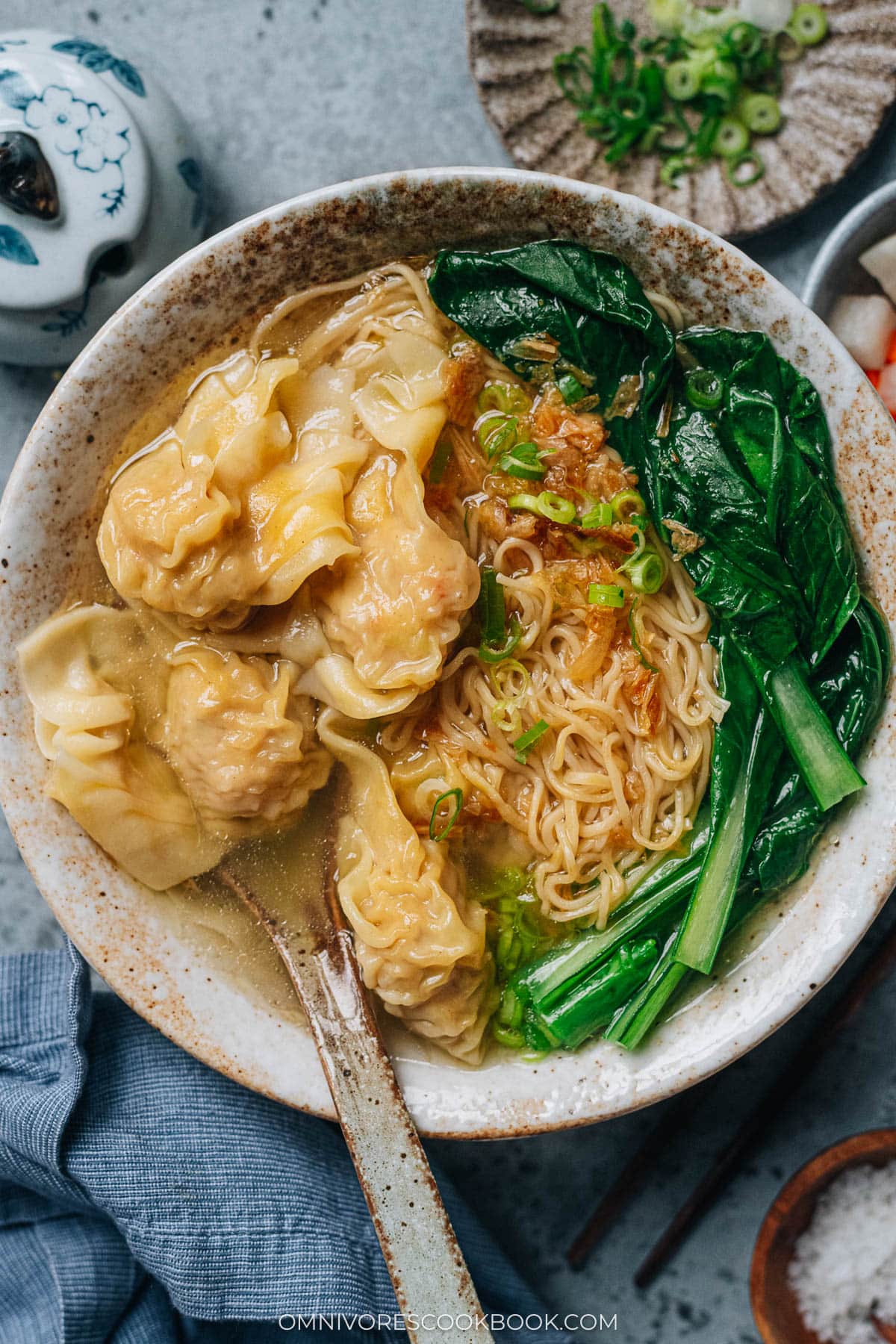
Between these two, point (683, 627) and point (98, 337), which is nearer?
point (98, 337)

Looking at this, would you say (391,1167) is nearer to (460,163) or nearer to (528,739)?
(528,739)

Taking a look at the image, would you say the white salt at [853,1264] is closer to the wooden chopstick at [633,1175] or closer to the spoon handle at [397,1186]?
the wooden chopstick at [633,1175]

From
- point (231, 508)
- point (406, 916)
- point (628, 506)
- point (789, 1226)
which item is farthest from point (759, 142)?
point (789, 1226)

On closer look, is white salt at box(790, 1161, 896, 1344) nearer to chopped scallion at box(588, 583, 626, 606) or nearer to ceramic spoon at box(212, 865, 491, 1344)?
ceramic spoon at box(212, 865, 491, 1344)

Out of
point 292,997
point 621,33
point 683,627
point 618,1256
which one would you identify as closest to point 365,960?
point 292,997

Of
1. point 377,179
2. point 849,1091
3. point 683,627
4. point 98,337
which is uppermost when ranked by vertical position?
point 377,179

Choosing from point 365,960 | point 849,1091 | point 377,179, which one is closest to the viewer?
point 377,179

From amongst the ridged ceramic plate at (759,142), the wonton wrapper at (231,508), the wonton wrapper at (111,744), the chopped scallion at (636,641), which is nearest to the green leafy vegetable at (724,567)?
the chopped scallion at (636,641)

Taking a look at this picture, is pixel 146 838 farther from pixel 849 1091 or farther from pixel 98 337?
pixel 849 1091
